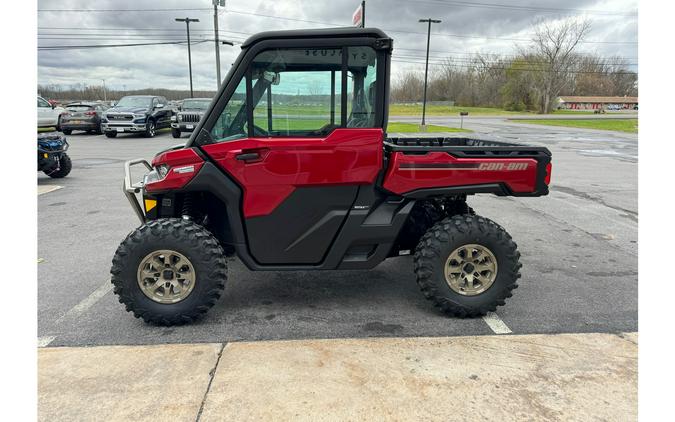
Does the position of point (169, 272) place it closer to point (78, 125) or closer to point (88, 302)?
point (88, 302)

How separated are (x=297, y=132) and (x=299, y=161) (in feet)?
0.74

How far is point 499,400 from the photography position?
2.45 metres

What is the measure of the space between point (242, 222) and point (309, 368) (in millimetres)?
1231

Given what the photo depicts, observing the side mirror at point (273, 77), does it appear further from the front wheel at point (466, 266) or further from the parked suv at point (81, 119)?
the parked suv at point (81, 119)

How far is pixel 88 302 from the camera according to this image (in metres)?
3.74

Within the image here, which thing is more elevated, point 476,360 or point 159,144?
point 159,144

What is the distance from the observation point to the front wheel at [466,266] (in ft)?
10.9

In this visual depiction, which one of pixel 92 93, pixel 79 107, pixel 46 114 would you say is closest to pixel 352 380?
pixel 46 114

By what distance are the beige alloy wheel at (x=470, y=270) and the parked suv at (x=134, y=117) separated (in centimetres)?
1939

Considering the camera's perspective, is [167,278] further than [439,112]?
No

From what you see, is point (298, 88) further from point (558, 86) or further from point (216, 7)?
point (558, 86)

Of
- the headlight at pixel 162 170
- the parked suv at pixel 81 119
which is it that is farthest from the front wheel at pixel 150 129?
the headlight at pixel 162 170

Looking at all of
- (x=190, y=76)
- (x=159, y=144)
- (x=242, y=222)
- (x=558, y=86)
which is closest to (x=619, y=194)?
(x=242, y=222)

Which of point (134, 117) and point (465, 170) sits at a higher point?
point (134, 117)
